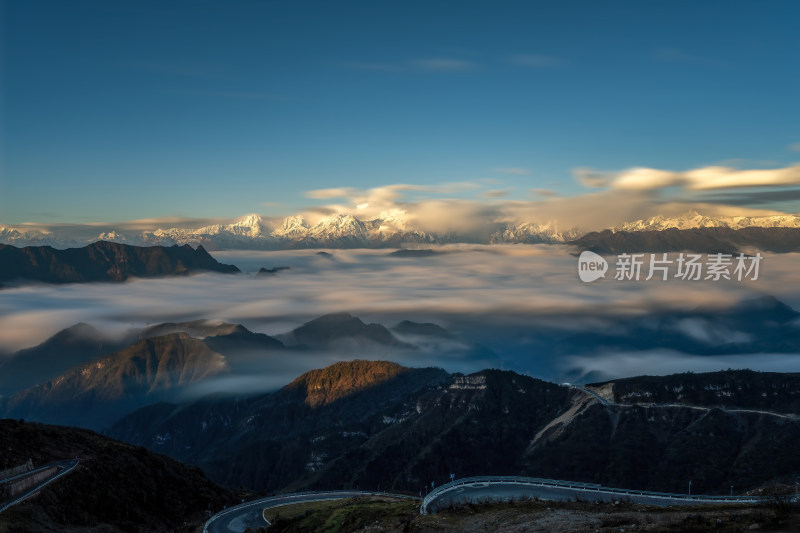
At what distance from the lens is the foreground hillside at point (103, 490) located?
109 m

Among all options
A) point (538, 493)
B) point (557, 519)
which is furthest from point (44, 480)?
point (557, 519)

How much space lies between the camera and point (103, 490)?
419 ft

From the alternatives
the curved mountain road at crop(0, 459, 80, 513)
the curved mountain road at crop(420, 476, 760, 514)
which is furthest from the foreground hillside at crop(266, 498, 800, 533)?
the curved mountain road at crop(0, 459, 80, 513)

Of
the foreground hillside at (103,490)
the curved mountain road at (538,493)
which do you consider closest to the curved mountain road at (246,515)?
the foreground hillside at (103,490)

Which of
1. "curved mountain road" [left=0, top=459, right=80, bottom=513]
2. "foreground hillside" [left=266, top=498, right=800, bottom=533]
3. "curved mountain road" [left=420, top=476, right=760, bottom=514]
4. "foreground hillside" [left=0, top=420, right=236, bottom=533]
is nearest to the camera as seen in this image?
"foreground hillside" [left=266, top=498, right=800, bottom=533]

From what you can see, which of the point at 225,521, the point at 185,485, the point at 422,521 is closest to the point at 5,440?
the point at 185,485

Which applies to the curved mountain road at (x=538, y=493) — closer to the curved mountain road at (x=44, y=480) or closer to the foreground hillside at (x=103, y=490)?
the foreground hillside at (x=103, y=490)

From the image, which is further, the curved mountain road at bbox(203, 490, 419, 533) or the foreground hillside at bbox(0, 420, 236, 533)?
the curved mountain road at bbox(203, 490, 419, 533)

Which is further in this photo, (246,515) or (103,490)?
(246,515)

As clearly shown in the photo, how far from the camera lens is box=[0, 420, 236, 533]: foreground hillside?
10944 centimetres

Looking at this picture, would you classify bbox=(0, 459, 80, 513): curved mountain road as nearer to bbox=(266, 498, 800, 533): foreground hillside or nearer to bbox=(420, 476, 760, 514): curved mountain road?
bbox=(266, 498, 800, 533): foreground hillside

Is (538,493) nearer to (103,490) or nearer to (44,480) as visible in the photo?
(103,490)

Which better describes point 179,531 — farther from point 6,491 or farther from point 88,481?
point 6,491

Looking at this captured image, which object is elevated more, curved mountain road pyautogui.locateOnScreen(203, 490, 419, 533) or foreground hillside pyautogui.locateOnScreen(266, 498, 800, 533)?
foreground hillside pyautogui.locateOnScreen(266, 498, 800, 533)
